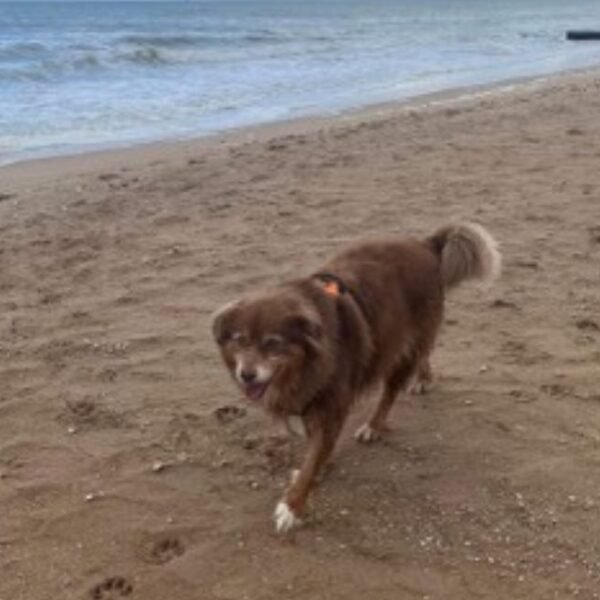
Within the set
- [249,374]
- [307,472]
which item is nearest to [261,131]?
[307,472]

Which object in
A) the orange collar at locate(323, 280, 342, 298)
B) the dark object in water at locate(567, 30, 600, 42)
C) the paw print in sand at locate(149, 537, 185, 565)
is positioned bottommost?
the dark object in water at locate(567, 30, 600, 42)

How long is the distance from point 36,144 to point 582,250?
9.51 m

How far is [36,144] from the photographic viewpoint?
14820mm

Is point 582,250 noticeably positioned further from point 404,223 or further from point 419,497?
point 419,497

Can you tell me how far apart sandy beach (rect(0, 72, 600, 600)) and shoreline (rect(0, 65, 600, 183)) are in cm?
326

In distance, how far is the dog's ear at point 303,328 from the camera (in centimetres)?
417

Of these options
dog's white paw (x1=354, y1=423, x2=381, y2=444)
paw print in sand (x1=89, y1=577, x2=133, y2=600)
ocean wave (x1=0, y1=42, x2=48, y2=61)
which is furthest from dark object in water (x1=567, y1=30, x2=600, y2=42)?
paw print in sand (x1=89, y1=577, x2=133, y2=600)

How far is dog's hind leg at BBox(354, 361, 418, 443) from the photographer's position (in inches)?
202

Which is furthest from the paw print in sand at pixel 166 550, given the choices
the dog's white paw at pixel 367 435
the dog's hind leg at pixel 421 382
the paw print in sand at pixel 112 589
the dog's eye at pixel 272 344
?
the dog's hind leg at pixel 421 382

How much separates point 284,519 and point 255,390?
2.01ft

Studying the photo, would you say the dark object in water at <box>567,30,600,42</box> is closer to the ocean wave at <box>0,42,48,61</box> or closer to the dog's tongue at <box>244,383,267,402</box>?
the ocean wave at <box>0,42,48,61</box>

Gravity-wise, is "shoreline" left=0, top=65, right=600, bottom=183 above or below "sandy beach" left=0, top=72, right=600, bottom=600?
below

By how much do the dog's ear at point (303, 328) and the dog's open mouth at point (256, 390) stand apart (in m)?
0.23

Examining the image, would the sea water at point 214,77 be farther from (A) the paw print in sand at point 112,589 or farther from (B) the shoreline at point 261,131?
(A) the paw print in sand at point 112,589
